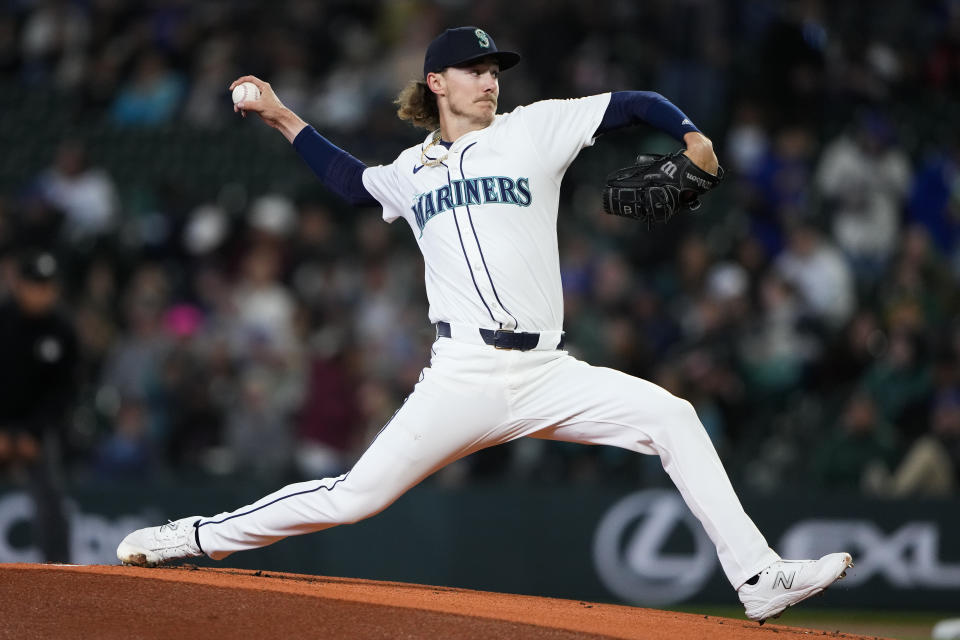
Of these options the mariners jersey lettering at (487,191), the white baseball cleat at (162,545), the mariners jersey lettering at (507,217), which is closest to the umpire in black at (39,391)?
the white baseball cleat at (162,545)

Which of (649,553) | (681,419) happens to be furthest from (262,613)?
(649,553)

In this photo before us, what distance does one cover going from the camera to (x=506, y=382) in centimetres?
453

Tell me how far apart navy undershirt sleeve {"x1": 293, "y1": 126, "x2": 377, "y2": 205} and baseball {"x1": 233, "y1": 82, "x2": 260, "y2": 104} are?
0.79 feet

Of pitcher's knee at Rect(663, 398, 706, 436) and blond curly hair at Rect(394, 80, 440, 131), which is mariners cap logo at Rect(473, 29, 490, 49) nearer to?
blond curly hair at Rect(394, 80, 440, 131)

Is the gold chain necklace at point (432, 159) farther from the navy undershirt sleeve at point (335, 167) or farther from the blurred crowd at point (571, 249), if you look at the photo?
the blurred crowd at point (571, 249)

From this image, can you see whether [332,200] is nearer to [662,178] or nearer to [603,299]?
[603,299]

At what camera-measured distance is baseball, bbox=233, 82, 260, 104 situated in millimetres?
5105

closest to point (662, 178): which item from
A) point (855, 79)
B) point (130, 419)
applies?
point (130, 419)

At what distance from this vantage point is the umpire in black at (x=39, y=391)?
286 inches

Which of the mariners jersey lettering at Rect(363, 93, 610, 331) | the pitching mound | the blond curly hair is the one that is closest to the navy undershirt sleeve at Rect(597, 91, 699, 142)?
the mariners jersey lettering at Rect(363, 93, 610, 331)

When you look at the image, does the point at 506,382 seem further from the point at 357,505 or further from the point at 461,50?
the point at 461,50

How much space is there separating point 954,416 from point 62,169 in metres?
7.68

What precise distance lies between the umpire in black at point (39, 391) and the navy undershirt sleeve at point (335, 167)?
2849 millimetres

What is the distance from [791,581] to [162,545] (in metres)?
2.31
